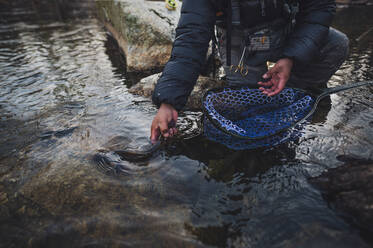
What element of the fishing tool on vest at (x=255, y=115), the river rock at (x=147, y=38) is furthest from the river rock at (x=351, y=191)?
the river rock at (x=147, y=38)

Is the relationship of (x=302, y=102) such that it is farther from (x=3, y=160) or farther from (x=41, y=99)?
(x=41, y=99)

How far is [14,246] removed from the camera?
1.53m

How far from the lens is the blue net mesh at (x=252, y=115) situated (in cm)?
217

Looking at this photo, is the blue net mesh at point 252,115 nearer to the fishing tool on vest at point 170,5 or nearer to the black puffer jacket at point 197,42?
the black puffer jacket at point 197,42

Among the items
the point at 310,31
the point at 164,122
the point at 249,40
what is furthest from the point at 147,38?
the point at 164,122

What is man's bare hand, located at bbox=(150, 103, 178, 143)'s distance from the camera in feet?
6.22

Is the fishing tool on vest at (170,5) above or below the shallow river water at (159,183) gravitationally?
above

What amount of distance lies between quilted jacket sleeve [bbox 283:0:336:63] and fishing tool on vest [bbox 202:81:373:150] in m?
Answer: 0.43

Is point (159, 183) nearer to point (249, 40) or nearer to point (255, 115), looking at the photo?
point (255, 115)

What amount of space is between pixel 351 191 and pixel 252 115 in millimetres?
1337

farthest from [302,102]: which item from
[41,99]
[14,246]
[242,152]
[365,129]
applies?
[41,99]

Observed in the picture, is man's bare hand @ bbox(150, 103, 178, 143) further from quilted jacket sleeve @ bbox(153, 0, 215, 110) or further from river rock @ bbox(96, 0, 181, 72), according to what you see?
river rock @ bbox(96, 0, 181, 72)

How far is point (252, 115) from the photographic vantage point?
Answer: 2.76m

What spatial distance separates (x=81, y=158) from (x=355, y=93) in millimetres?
3628
